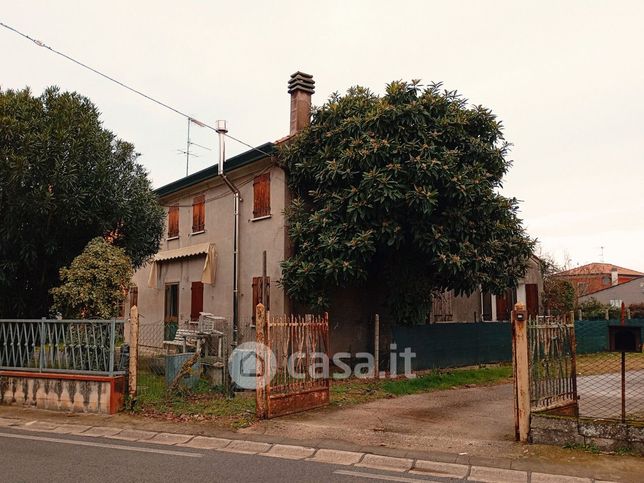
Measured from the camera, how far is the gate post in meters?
7.25

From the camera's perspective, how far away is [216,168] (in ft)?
58.2

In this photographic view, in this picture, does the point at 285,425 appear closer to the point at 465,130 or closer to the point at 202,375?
the point at 202,375

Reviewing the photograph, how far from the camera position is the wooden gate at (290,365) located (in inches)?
350

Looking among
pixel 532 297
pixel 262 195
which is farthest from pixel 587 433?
pixel 532 297

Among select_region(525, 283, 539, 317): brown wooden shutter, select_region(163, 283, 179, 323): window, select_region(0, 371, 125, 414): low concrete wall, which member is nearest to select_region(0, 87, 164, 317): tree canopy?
select_region(0, 371, 125, 414): low concrete wall

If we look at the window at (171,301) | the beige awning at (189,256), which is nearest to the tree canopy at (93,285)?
the beige awning at (189,256)

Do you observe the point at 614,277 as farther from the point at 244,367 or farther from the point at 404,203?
the point at 244,367

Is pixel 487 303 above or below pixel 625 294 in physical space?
below

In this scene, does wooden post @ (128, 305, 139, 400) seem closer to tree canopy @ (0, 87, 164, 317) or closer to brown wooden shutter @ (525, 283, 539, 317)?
tree canopy @ (0, 87, 164, 317)

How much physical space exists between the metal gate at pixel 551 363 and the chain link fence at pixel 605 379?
552mm

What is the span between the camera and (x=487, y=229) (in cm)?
1391

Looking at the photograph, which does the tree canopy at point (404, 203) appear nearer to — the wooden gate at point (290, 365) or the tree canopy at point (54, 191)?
the wooden gate at point (290, 365)

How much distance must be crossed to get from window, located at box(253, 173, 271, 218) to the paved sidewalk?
8.99m

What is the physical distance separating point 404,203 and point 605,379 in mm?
7373
